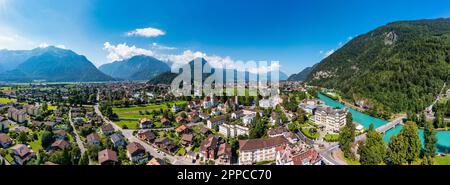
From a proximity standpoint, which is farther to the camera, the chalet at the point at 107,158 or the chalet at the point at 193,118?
the chalet at the point at 193,118

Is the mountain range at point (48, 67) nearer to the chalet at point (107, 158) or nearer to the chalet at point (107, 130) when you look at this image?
the chalet at point (107, 130)

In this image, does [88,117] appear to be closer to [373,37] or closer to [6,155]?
[6,155]

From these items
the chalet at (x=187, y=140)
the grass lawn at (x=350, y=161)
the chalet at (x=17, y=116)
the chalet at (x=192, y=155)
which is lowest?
the grass lawn at (x=350, y=161)

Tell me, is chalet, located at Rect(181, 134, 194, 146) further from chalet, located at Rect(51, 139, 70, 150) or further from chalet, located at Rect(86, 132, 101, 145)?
chalet, located at Rect(51, 139, 70, 150)

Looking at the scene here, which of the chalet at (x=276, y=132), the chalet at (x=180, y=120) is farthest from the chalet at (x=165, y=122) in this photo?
the chalet at (x=276, y=132)

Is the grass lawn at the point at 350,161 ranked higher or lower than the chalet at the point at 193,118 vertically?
lower

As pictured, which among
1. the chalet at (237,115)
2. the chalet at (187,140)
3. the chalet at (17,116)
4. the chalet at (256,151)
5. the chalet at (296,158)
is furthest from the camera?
the chalet at (237,115)
